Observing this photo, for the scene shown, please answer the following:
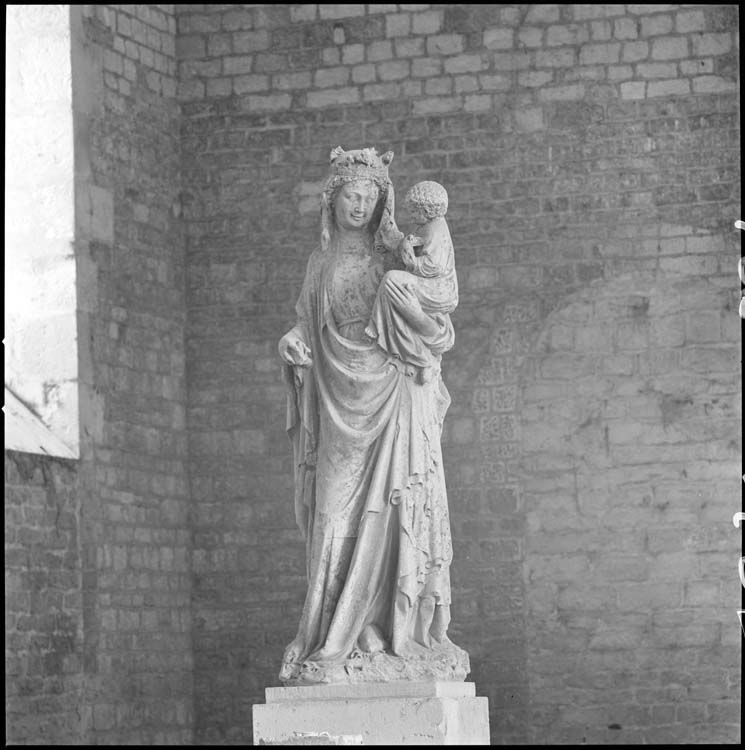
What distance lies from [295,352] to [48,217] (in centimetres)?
455

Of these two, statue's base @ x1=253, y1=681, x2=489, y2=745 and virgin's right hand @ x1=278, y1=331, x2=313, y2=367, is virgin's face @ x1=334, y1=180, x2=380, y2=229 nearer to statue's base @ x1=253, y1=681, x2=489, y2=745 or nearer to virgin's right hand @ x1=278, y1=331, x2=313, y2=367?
virgin's right hand @ x1=278, y1=331, x2=313, y2=367

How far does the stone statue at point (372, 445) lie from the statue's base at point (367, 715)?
65 mm

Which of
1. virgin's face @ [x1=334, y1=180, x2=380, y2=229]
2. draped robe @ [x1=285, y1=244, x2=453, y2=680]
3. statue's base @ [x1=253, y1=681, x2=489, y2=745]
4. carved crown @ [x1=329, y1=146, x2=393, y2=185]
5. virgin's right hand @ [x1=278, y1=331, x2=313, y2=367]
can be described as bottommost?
statue's base @ [x1=253, y1=681, x2=489, y2=745]

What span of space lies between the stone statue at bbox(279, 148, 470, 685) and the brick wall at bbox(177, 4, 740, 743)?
4.42m

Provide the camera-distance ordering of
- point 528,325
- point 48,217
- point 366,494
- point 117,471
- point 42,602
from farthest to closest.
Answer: point 528,325 → point 117,471 → point 48,217 → point 42,602 → point 366,494

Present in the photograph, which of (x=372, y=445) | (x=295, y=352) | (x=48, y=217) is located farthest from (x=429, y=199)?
(x=48, y=217)

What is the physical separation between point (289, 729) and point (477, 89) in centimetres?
628

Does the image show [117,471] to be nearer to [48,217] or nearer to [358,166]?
[48,217]

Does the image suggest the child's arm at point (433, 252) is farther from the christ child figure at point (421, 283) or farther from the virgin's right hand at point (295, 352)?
the virgin's right hand at point (295, 352)

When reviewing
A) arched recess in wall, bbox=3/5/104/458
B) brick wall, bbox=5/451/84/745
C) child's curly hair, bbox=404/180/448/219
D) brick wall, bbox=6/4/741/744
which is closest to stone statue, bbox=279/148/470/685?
child's curly hair, bbox=404/180/448/219

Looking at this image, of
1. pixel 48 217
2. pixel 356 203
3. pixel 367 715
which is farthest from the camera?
pixel 48 217

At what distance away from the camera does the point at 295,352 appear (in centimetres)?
709

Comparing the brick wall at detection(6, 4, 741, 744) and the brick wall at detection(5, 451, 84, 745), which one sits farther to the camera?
the brick wall at detection(6, 4, 741, 744)

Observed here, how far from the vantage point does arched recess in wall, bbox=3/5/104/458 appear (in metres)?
11.1
